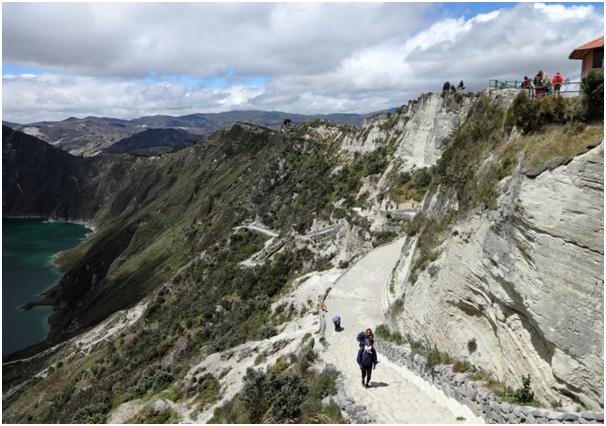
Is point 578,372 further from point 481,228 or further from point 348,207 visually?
point 348,207

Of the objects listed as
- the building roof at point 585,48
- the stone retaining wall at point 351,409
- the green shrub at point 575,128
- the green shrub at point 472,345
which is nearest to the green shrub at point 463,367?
the green shrub at point 472,345

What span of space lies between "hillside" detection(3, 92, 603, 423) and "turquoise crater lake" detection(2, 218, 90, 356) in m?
7.97

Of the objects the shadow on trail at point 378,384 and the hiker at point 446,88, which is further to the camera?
the hiker at point 446,88

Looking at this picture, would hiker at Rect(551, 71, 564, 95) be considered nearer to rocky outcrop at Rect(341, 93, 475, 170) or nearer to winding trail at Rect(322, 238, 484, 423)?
winding trail at Rect(322, 238, 484, 423)

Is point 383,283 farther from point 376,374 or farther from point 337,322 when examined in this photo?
point 376,374

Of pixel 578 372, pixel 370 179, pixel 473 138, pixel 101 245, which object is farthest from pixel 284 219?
pixel 101 245

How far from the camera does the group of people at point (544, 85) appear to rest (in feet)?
48.1

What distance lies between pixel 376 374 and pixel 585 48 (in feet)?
45.3

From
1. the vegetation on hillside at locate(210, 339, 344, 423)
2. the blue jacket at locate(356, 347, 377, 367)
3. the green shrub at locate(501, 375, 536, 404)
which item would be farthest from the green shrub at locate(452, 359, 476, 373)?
the vegetation on hillside at locate(210, 339, 344, 423)

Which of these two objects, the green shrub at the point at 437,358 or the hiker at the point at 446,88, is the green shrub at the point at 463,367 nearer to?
the green shrub at the point at 437,358

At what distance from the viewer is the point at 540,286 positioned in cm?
1129

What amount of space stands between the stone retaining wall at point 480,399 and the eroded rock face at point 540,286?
24.0 inches

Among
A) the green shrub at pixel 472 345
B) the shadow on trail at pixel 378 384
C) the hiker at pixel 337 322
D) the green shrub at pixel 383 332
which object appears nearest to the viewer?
the green shrub at pixel 472 345

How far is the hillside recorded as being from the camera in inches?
435
